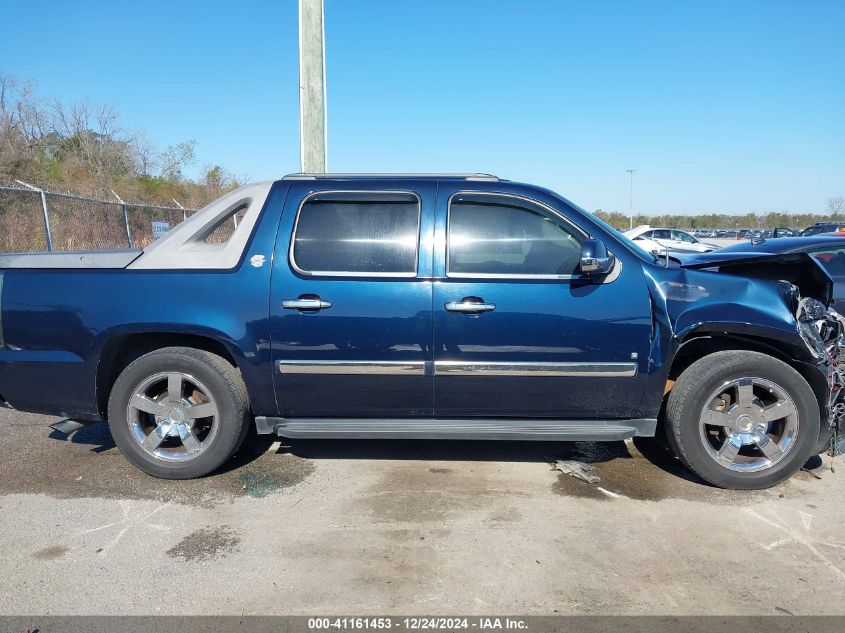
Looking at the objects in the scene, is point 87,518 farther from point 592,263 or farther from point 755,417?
point 755,417

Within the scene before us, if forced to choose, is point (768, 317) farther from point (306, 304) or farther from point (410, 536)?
point (306, 304)

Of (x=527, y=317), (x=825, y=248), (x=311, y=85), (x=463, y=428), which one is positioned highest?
(x=311, y=85)

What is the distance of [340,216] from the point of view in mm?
3830

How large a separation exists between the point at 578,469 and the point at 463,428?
3.15 ft

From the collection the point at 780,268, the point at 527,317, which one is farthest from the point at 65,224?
the point at 780,268

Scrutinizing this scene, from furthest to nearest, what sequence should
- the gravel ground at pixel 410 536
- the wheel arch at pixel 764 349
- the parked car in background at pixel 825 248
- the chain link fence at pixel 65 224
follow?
the chain link fence at pixel 65 224
the parked car in background at pixel 825 248
the wheel arch at pixel 764 349
the gravel ground at pixel 410 536

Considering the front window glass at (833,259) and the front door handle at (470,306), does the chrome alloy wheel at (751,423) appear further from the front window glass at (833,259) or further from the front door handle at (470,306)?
the front window glass at (833,259)

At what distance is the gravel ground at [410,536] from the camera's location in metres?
2.72

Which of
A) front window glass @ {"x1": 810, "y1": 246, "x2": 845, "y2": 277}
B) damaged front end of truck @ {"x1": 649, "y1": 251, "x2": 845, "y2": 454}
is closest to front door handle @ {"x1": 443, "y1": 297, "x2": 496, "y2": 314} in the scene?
damaged front end of truck @ {"x1": 649, "y1": 251, "x2": 845, "y2": 454}

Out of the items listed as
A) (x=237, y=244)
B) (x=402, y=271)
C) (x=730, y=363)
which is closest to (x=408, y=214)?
(x=402, y=271)

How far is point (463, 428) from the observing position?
149 inches

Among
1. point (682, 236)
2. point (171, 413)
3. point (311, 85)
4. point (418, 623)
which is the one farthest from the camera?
point (682, 236)

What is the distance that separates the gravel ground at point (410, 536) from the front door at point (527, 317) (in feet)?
2.04

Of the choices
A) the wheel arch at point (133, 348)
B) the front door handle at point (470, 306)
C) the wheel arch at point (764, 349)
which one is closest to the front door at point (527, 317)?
the front door handle at point (470, 306)
